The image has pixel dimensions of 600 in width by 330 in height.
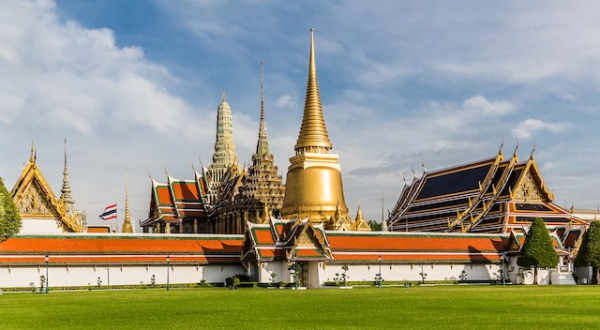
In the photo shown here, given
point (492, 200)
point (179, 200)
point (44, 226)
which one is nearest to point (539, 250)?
point (492, 200)

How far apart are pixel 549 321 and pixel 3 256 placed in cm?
3937

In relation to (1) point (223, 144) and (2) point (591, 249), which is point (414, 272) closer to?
(2) point (591, 249)

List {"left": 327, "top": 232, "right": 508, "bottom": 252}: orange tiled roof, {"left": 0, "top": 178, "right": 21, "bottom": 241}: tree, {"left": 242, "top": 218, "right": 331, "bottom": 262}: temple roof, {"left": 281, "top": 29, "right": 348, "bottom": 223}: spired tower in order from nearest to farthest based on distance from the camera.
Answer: {"left": 0, "top": 178, "right": 21, "bottom": 241}: tree < {"left": 242, "top": 218, "right": 331, "bottom": 262}: temple roof < {"left": 327, "top": 232, "right": 508, "bottom": 252}: orange tiled roof < {"left": 281, "top": 29, "right": 348, "bottom": 223}: spired tower

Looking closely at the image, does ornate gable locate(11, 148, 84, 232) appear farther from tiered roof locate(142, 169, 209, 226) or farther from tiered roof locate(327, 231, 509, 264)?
tiered roof locate(142, 169, 209, 226)

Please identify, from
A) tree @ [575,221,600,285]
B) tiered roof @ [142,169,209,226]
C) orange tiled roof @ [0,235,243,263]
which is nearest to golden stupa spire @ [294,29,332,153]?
tiered roof @ [142,169,209,226]

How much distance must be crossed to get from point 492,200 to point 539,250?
1757 cm

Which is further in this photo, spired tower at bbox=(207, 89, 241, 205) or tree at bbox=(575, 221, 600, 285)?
spired tower at bbox=(207, 89, 241, 205)

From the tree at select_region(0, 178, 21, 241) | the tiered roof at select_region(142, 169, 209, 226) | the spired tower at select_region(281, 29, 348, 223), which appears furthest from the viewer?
the tiered roof at select_region(142, 169, 209, 226)

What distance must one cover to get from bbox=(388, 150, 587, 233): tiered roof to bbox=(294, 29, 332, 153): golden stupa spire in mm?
13206

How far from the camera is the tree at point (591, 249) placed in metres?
58.0

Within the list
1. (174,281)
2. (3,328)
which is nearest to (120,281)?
(174,281)

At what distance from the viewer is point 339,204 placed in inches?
3223

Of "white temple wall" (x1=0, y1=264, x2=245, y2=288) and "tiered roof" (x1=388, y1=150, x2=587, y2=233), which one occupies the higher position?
"tiered roof" (x1=388, y1=150, x2=587, y2=233)

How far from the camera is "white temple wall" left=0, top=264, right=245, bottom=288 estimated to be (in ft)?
169
